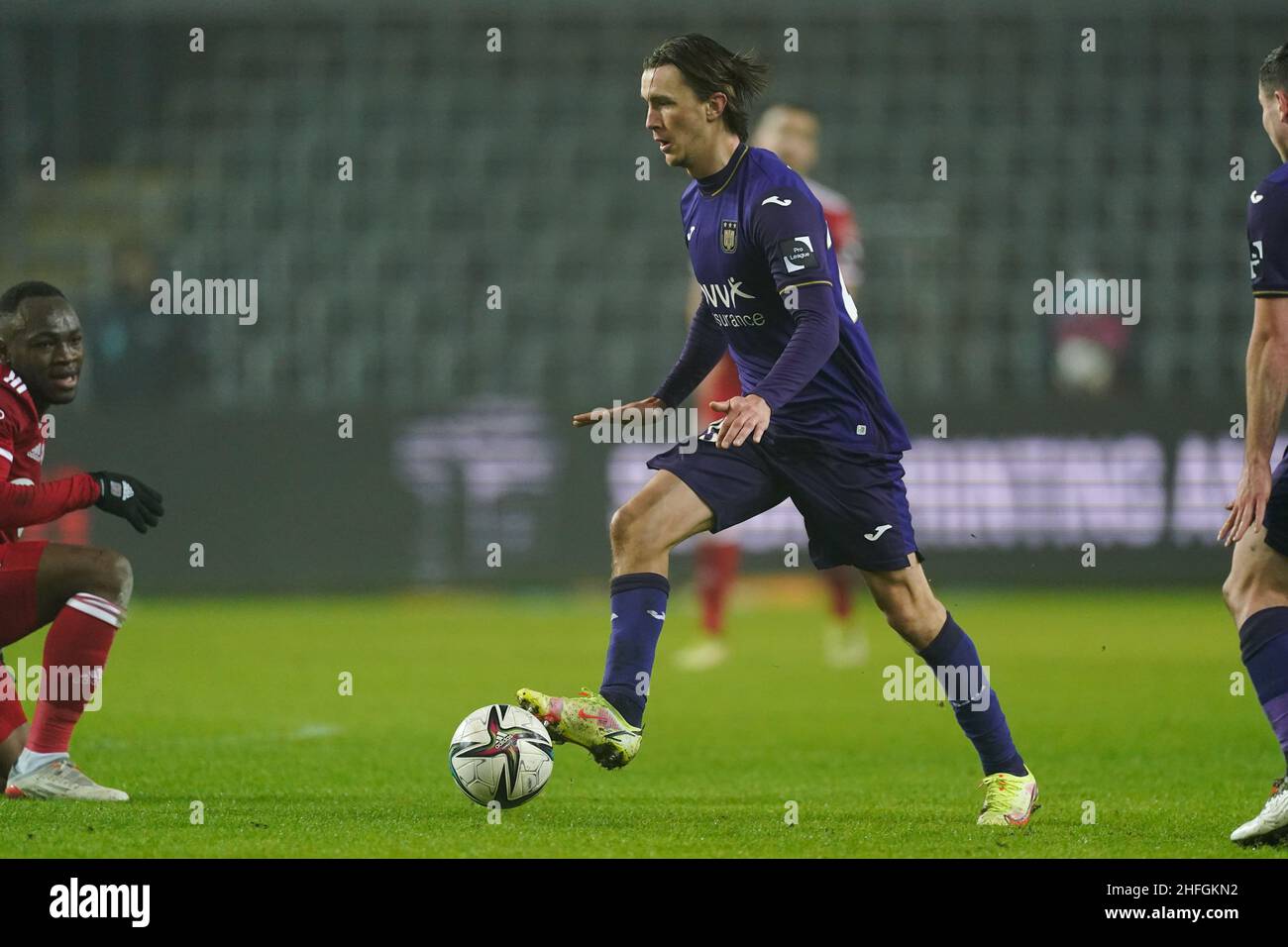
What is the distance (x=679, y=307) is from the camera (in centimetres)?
1894

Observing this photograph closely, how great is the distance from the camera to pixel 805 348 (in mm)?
5082

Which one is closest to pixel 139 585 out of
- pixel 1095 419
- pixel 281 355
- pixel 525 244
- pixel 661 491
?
pixel 281 355

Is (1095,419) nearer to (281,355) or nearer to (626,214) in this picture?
(626,214)

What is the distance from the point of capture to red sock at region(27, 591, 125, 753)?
5473mm

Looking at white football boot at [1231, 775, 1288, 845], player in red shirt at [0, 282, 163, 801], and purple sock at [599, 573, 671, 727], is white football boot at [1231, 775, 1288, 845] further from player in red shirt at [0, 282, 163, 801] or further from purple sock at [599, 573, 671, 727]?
player in red shirt at [0, 282, 163, 801]

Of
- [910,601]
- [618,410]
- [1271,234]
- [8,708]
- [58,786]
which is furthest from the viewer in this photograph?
[8,708]

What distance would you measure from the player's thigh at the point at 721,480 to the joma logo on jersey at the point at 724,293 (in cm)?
43

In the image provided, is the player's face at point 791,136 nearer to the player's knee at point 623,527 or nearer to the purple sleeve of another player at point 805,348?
the purple sleeve of another player at point 805,348

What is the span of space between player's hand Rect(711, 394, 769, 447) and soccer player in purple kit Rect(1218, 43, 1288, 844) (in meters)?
1.29

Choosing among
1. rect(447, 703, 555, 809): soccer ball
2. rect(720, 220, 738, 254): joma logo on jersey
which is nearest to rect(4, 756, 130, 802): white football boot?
rect(447, 703, 555, 809): soccer ball

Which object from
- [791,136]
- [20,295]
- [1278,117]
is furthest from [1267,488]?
[791,136]

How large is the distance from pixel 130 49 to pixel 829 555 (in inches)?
660

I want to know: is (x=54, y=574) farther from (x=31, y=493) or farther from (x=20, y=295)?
(x=20, y=295)

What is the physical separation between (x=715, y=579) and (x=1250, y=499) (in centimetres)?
629
